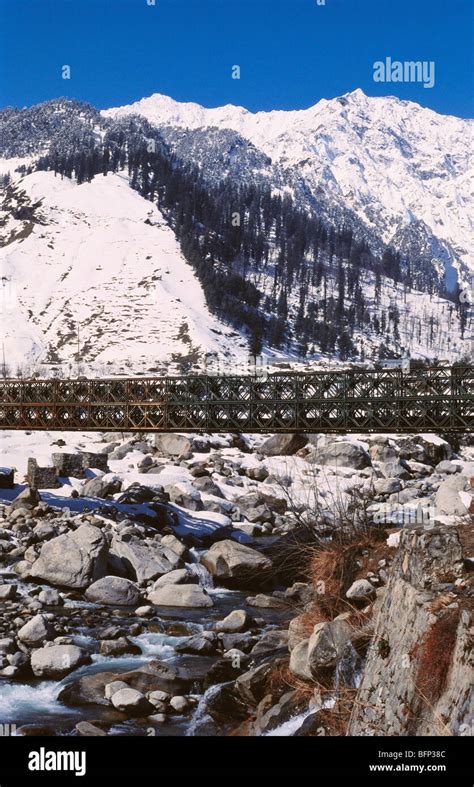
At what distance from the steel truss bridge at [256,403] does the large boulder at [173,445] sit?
540 inches

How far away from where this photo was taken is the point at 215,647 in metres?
20.6

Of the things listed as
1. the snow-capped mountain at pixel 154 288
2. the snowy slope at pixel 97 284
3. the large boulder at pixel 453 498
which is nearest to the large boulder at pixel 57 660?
the large boulder at pixel 453 498

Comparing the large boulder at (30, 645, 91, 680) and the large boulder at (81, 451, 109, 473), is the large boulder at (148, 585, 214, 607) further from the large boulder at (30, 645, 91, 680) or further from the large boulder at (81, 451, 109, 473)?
the large boulder at (81, 451, 109, 473)

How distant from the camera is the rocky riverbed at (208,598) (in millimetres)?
11602

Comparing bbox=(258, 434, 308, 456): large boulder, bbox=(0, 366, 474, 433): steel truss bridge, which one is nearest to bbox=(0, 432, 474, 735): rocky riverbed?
bbox=(0, 366, 474, 433): steel truss bridge

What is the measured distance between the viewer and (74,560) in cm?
2650

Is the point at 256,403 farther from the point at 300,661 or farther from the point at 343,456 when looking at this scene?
the point at 343,456

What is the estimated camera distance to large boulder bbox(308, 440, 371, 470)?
162 ft

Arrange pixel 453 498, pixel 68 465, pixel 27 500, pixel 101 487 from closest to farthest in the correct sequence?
pixel 453 498 < pixel 27 500 < pixel 101 487 < pixel 68 465

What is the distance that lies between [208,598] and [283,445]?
28953 millimetres

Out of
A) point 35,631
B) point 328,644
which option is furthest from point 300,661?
point 35,631

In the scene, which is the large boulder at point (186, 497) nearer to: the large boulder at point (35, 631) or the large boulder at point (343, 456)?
the large boulder at point (343, 456)
